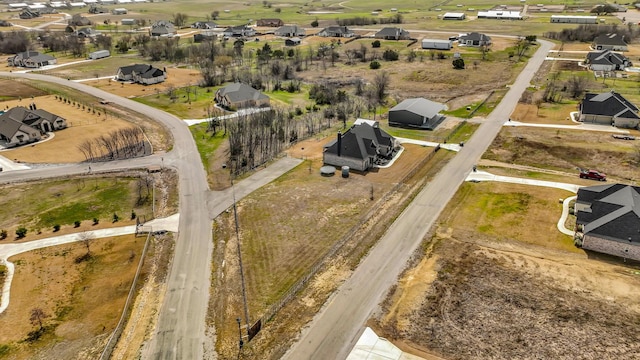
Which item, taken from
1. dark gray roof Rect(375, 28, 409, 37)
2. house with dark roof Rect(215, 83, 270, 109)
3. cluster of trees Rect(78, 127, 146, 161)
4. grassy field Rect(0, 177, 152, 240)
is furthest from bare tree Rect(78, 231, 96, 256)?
dark gray roof Rect(375, 28, 409, 37)

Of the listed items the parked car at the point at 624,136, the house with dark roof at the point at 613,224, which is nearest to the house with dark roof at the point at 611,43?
the parked car at the point at 624,136

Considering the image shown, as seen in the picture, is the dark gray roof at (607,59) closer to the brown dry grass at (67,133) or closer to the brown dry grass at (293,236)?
the brown dry grass at (293,236)

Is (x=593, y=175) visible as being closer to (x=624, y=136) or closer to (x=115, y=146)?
(x=624, y=136)

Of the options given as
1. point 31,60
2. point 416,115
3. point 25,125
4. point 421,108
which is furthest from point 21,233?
point 31,60

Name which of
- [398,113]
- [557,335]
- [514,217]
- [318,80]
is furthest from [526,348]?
[318,80]

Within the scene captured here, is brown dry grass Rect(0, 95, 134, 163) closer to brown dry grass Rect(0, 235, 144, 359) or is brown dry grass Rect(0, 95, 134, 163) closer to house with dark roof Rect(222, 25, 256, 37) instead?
brown dry grass Rect(0, 235, 144, 359)

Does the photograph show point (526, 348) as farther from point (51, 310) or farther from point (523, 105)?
point (523, 105)
